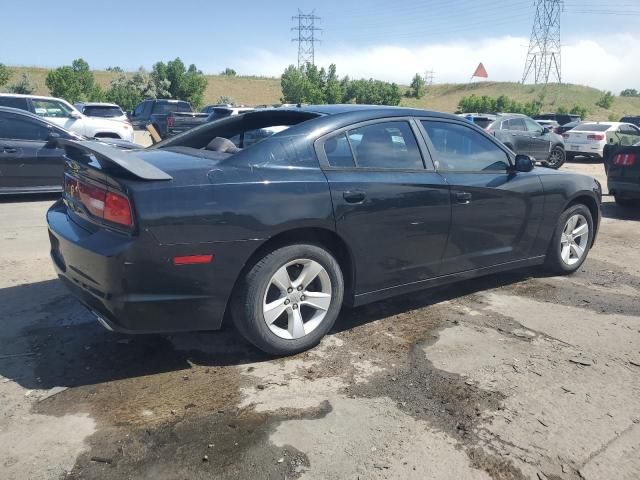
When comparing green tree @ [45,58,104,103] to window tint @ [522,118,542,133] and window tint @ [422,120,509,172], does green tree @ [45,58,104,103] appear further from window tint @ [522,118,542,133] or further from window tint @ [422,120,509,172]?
window tint @ [422,120,509,172]

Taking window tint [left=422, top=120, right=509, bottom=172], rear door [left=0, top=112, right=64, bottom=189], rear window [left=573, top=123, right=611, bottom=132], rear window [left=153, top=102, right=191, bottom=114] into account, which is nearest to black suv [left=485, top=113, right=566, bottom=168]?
rear window [left=573, top=123, right=611, bottom=132]

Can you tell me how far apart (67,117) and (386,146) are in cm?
1182

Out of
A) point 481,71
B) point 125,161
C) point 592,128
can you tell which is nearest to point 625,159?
point 125,161

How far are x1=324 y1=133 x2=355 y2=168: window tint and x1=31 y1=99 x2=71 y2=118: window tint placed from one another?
11789 mm

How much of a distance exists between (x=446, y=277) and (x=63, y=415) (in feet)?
9.20

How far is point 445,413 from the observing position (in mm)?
3039

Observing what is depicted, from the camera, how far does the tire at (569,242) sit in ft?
17.6

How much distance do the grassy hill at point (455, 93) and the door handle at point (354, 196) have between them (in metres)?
66.8

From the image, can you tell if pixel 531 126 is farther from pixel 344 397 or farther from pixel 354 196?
pixel 344 397

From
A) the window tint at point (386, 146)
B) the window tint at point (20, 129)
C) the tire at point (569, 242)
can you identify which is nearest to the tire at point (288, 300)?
the window tint at point (386, 146)

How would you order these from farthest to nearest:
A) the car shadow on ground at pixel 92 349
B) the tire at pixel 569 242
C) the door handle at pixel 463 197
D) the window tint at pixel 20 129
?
the window tint at pixel 20 129 < the tire at pixel 569 242 < the door handle at pixel 463 197 < the car shadow on ground at pixel 92 349

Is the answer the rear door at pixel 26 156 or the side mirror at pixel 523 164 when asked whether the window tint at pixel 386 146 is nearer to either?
the side mirror at pixel 523 164

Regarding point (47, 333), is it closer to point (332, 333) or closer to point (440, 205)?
point (332, 333)

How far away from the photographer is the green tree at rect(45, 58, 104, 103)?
1818 inches
